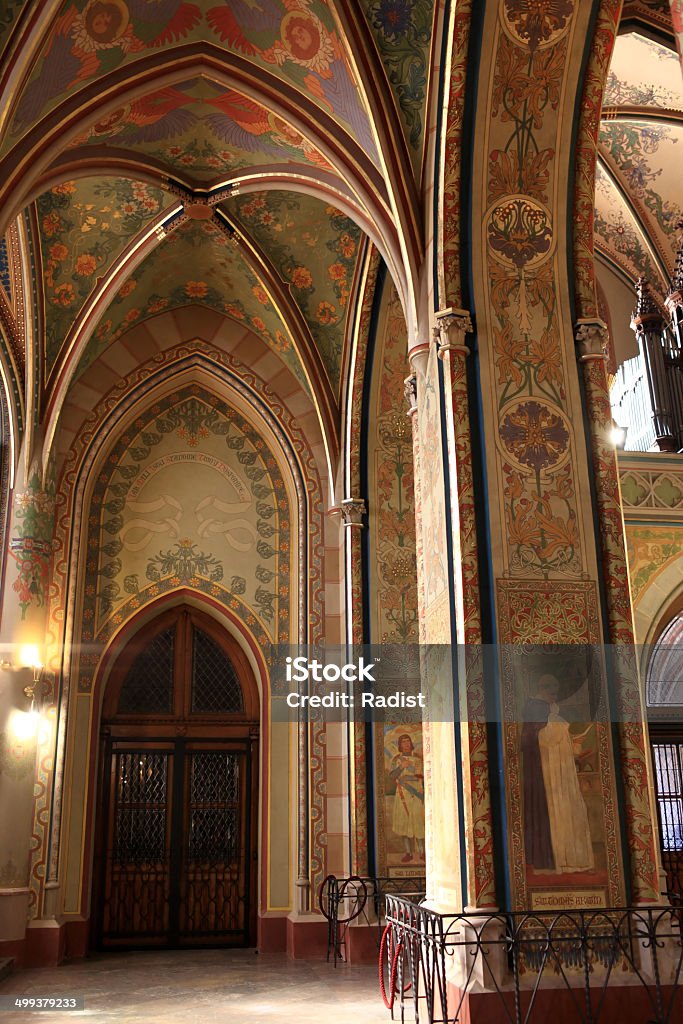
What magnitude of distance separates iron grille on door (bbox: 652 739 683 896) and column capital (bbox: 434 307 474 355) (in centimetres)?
783

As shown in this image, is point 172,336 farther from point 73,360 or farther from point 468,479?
point 468,479

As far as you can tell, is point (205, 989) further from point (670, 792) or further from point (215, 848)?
point (670, 792)

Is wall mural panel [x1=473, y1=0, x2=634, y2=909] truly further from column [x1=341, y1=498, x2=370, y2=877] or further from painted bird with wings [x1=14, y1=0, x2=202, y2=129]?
column [x1=341, y1=498, x2=370, y2=877]

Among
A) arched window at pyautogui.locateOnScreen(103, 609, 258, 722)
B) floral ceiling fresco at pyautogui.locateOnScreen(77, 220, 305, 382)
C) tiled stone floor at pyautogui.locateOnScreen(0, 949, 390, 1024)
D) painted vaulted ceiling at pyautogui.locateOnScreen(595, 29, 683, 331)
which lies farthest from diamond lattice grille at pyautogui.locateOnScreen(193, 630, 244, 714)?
painted vaulted ceiling at pyautogui.locateOnScreen(595, 29, 683, 331)

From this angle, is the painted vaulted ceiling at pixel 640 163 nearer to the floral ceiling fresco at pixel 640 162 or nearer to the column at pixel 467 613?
the floral ceiling fresco at pixel 640 162

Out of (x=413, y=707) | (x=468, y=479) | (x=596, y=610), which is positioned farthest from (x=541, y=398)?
(x=413, y=707)

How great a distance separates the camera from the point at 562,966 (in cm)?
560

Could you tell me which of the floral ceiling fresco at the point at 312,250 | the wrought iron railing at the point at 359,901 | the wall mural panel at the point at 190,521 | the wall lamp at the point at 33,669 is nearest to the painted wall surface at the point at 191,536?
the wall mural panel at the point at 190,521

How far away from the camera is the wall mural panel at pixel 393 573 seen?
973cm

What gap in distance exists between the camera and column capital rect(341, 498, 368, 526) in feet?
35.1

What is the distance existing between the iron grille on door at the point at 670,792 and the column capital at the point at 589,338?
24.1 feet

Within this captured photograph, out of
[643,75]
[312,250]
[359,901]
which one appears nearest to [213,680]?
[359,901]

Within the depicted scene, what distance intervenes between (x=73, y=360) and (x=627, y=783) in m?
7.17

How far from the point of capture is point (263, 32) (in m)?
7.76
